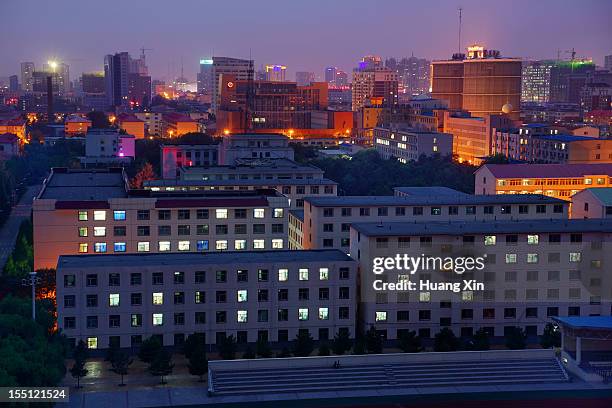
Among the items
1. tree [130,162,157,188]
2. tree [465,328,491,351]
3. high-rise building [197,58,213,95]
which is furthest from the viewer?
high-rise building [197,58,213,95]

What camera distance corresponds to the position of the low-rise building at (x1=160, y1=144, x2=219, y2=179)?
33312 millimetres

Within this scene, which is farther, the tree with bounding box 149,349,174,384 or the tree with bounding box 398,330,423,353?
the tree with bounding box 398,330,423,353

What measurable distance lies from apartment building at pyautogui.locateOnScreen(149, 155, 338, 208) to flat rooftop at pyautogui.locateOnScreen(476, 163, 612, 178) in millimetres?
5304

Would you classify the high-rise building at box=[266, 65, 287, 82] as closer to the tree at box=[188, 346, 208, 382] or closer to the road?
the road

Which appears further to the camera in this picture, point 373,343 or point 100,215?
point 100,215

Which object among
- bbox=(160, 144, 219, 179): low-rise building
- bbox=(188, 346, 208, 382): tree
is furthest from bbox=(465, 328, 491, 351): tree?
bbox=(160, 144, 219, 179): low-rise building

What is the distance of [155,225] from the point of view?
17.8 metres

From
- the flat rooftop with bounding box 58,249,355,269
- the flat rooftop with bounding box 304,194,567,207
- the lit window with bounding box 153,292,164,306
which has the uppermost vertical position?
the flat rooftop with bounding box 304,194,567,207

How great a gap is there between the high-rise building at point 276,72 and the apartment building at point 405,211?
8317cm

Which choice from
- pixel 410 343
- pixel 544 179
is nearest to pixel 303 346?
pixel 410 343

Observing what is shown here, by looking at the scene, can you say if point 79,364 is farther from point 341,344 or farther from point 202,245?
point 202,245

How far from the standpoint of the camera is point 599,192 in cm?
1977

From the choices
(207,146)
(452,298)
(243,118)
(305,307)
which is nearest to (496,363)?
(452,298)

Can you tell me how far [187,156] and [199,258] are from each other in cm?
1962
